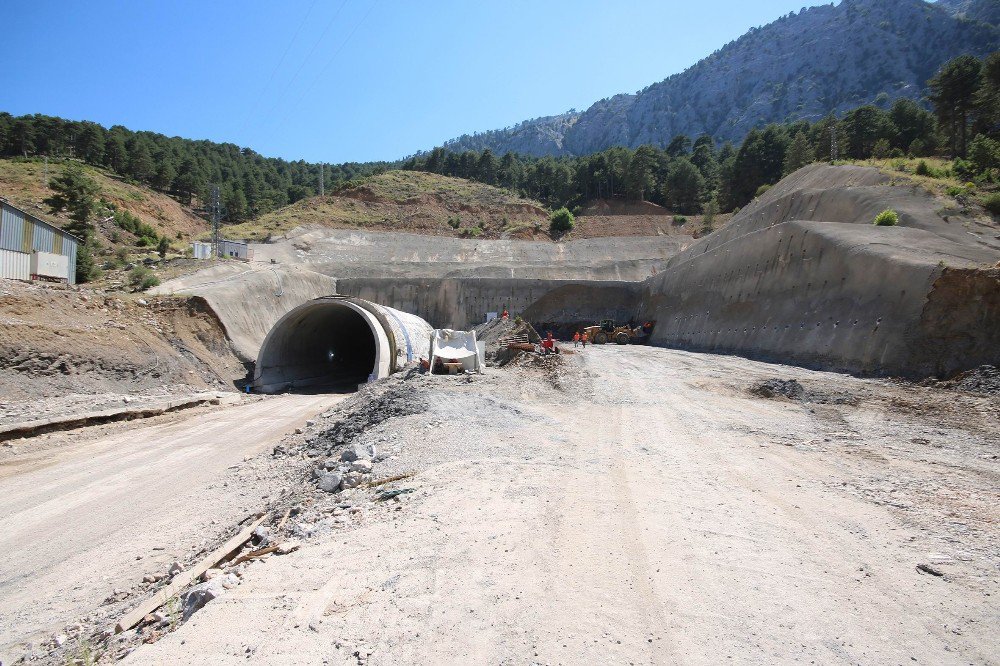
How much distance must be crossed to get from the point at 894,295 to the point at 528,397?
10405mm

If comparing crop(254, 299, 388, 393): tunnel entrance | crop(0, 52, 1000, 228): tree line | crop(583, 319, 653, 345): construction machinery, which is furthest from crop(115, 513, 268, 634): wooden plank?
crop(0, 52, 1000, 228): tree line

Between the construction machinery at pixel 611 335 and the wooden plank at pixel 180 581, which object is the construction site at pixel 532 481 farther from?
the construction machinery at pixel 611 335

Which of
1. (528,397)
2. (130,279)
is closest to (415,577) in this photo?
(528,397)

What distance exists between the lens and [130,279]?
2323 centimetres

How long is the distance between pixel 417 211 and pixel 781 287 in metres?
56.1

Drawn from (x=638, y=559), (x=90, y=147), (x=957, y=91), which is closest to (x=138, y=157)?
(x=90, y=147)

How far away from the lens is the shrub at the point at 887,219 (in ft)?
65.2

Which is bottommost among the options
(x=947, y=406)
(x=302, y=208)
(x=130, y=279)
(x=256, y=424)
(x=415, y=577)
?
(x=256, y=424)

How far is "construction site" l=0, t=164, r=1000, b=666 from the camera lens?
3.66 metres

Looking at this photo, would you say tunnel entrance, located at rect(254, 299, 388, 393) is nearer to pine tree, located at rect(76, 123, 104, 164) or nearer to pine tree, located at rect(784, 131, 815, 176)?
pine tree, located at rect(784, 131, 815, 176)

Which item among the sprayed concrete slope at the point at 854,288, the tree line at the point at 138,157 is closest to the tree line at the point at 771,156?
the sprayed concrete slope at the point at 854,288

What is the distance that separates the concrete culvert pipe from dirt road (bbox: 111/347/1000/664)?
38.1ft

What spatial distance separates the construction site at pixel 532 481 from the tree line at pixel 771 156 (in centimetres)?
1609

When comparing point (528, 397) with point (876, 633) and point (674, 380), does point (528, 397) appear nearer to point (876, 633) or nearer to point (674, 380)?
point (674, 380)
